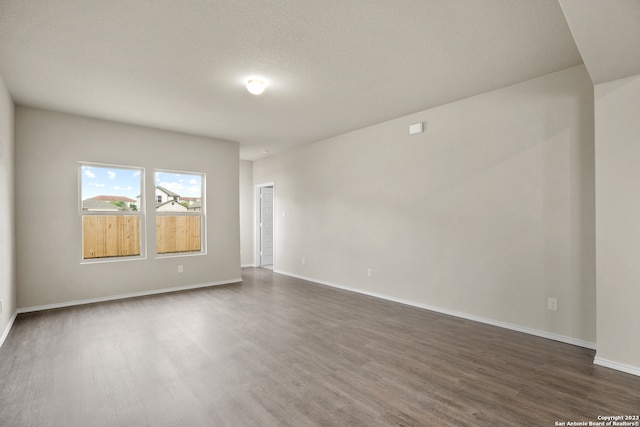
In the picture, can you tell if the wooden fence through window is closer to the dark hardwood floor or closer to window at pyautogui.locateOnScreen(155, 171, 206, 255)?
window at pyautogui.locateOnScreen(155, 171, 206, 255)

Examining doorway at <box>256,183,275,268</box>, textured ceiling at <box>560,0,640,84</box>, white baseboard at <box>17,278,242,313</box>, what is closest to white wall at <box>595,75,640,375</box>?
textured ceiling at <box>560,0,640,84</box>

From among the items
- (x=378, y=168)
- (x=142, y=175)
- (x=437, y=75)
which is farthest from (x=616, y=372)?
(x=142, y=175)

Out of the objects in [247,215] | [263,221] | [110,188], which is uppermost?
[110,188]

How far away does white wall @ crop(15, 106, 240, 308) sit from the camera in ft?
13.8

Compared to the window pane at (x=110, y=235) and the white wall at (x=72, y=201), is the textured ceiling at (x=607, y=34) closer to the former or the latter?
the white wall at (x=72, y=201)

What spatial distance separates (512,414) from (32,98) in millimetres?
5903

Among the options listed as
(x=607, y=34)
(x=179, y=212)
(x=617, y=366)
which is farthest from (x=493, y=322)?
(x=179, y=212)

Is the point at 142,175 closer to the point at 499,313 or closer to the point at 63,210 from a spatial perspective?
the point at 63,210

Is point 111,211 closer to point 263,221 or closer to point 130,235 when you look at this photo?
point 130,235

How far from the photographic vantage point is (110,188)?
493cm

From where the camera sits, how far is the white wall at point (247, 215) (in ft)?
26.3

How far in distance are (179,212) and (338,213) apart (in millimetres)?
2901

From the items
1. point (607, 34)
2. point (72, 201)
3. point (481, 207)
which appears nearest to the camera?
point (607, 34)

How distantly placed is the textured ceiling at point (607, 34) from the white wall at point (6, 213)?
5149mm
